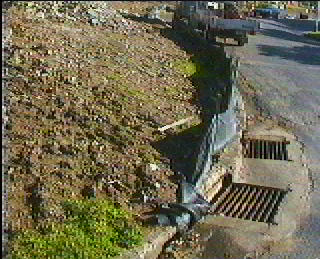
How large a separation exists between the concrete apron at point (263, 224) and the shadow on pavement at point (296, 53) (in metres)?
10.6

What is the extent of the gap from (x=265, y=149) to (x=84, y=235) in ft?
20.8

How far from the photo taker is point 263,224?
991 cm

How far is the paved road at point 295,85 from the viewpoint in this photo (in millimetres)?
10492

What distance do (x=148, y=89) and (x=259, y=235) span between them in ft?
20.7

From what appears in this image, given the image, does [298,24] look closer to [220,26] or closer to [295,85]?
[220,26]

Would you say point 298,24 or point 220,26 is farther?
point 298,24

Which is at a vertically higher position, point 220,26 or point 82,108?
point 220,26

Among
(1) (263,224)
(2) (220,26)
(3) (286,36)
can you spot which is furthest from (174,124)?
(3) (286,36)

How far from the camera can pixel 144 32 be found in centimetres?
2136

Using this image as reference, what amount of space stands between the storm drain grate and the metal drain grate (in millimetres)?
1764

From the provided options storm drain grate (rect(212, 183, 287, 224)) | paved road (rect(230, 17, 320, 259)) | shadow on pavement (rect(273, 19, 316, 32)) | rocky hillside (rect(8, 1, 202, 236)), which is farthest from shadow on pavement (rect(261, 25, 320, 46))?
storm drain grate (rect(212, 183, 287, 224))

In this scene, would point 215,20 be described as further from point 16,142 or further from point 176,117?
point 16,142

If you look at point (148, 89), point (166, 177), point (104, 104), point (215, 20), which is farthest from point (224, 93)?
point (215, 20)

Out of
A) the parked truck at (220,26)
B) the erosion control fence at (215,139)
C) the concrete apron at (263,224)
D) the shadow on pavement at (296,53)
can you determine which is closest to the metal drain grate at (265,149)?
the concrete apron at (263,224)
